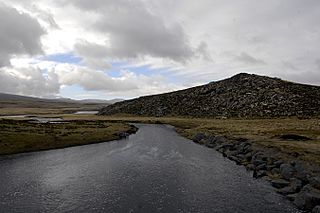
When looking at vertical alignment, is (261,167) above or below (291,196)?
above

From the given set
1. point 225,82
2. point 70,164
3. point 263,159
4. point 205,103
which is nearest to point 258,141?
point 263,159

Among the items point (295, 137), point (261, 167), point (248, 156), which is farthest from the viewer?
point (295, 137)

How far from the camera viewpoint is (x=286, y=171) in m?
39.4

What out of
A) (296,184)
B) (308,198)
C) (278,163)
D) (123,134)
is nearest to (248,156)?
(278,163)

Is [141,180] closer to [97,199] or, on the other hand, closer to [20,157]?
[97,199]

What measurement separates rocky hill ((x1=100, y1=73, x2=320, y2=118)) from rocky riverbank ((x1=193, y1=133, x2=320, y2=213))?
81522 mm

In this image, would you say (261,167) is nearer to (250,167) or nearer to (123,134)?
(250,167)

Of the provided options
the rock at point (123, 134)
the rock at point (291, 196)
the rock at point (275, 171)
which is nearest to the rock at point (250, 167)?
the rock at point (275, 171)

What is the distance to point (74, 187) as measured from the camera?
121 feet

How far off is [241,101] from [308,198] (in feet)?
423

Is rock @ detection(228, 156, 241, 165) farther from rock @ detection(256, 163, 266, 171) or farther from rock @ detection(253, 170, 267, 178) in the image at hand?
Result: rock @ detection(253, 170, 267, 178)

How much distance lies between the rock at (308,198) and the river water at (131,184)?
1.00m

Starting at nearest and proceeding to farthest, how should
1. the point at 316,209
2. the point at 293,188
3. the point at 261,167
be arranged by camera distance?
1. the point at 316,209
2. the point at 293,188
3. the point at 261,167

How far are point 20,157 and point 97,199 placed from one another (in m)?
30.1
